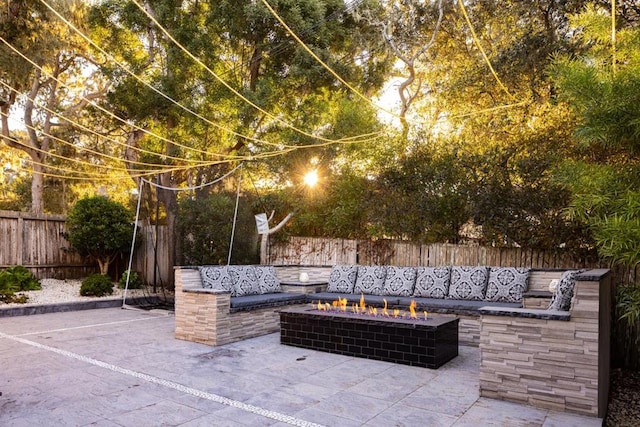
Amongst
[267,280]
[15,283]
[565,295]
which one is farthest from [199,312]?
[15,283]

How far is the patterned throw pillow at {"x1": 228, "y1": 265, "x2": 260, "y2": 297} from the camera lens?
6105 mm

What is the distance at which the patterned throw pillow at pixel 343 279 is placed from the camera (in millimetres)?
6648

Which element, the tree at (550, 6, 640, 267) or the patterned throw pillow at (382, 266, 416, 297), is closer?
the tree at (550, 6, 640, 267)

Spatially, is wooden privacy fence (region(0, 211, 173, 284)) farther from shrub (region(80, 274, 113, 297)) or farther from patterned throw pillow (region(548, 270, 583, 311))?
patterned throw pillow (region(548, 270, 583, 311))

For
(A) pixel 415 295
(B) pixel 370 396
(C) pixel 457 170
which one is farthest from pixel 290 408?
(C) pixel 457 170

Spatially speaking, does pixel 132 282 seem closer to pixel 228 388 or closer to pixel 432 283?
pixel 432 283

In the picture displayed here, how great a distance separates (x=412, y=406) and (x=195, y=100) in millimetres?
8792

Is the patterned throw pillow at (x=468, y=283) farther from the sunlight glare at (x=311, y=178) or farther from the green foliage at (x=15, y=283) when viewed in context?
the green foliage at (x=15, y=283)

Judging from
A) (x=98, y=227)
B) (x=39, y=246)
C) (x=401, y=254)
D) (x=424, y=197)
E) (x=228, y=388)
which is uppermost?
(x=424, y=197)

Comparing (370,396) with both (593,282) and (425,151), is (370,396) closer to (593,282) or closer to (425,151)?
(593,282)

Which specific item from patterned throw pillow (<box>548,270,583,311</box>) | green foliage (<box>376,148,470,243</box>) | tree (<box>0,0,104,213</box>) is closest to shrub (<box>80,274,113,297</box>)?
tree (<box>0,0,104,213</box>)

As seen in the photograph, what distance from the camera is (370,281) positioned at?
6.46m

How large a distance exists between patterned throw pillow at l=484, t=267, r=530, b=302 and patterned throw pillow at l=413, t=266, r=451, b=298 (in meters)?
A: 0.55

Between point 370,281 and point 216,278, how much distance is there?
216 centimetres
